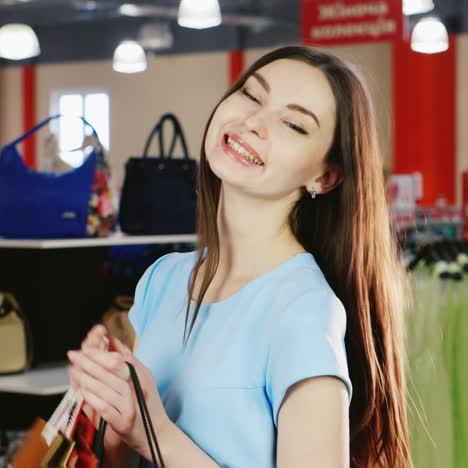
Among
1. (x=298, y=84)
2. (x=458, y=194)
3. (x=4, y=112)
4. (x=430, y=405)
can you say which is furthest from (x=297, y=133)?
(x=4, y=112)

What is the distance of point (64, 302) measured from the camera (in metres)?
3.93

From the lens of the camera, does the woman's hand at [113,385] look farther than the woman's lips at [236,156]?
No

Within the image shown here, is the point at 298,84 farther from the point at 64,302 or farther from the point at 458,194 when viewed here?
the point at 458,194

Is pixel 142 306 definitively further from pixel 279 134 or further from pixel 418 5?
pixel 418 5

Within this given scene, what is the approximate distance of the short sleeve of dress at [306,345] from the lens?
1.08m

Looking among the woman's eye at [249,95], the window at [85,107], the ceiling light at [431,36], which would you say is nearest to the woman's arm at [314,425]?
the woman's eye at [249,95]

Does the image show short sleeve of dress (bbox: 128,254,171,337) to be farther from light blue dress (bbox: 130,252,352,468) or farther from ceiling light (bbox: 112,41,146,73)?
ceiling light (bbox: 112,41,146,73)

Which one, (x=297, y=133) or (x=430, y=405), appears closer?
(x=297, y=133)

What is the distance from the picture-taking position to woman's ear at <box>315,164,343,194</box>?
1.29 metres

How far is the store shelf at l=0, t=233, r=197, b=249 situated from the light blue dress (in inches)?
87.5

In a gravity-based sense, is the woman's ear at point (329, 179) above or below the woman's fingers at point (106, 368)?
above

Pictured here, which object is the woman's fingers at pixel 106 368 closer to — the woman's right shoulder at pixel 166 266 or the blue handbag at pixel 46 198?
the woman's right shoulder at pixel 166 266

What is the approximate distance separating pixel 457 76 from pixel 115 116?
576 cm

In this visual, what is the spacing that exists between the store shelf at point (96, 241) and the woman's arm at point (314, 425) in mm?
2443
